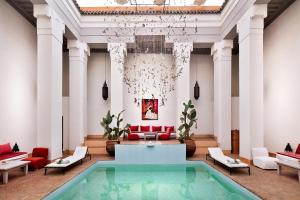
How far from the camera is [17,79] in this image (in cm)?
1116

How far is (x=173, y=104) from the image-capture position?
17.2m

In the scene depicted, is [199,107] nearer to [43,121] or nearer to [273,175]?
[273,175]

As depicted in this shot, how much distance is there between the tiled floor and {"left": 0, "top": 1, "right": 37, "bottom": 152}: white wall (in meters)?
2.21

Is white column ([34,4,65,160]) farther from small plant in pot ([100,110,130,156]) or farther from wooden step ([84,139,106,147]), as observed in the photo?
wooden step ([84,139,106,147])

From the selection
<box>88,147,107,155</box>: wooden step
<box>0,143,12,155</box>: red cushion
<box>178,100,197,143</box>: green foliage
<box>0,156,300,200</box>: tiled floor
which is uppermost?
<box>178,100,197,143</box>: green foliage

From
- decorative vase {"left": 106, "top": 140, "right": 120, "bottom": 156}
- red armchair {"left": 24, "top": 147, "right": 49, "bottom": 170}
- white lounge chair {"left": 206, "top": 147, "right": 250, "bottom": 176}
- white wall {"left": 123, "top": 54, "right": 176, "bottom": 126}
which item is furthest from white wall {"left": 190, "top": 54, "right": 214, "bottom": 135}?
red armchair {"left": 24, "top": 147, "right": 49, "bottom": 170}

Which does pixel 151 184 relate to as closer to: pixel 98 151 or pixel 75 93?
pixel 98 151

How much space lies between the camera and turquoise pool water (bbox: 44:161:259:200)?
23.5 ft

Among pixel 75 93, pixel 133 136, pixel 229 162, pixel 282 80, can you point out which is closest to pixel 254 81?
pixel 282 80

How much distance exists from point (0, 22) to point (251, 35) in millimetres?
8798

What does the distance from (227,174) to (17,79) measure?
8.50 m

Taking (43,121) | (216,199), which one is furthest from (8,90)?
(216,199)

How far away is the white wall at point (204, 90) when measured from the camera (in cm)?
1697

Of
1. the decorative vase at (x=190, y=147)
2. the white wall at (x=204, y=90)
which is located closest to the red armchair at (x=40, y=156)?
the decorative vase at (x=190, y=147)
